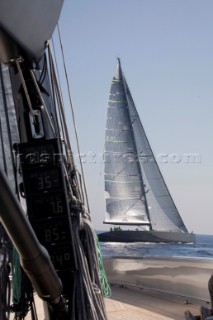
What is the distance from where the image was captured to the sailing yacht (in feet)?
128

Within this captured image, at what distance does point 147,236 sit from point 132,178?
699 cm

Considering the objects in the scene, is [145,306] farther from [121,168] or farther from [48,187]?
[121,168]

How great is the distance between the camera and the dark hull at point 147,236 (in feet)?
140

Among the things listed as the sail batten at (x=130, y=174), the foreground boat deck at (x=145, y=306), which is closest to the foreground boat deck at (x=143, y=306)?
the foreground boat deck at (x=145, y=306)

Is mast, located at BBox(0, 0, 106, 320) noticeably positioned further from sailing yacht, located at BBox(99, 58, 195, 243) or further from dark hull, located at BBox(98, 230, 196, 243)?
dark hull, located at BBox(98, 230, 196, 243)

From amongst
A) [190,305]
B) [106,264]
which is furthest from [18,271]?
[106,264]

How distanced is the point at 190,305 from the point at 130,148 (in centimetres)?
3491

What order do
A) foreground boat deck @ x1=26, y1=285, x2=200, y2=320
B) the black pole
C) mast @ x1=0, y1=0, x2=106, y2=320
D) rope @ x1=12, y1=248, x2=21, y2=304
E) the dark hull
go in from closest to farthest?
1. the black pole
2. mast @ x1=0, y1=0, x2=106, y2=320
3. rope @ x1=12, y1=248, x2=21, y2=304
4. foreground boat deck @ x1=26, y1=285, x2=200, y2=320
5. the dark hull

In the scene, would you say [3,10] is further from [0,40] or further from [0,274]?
[0,274]

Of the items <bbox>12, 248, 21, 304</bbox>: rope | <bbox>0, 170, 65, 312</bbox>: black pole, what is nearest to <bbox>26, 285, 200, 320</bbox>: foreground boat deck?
<bbox>12, 248, 21, 304</bbox>: rope

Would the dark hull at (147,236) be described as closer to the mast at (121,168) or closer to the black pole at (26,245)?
the mast at (121,168)

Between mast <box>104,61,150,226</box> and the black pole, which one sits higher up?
mast <box>104,61,150,226</box>

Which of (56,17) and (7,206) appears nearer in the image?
(7,206)

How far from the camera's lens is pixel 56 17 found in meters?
1.81
